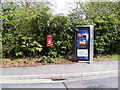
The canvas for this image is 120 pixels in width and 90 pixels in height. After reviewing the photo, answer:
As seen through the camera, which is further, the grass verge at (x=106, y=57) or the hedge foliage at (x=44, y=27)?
the grass verge at (x=106, y=57)

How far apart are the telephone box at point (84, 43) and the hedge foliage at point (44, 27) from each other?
38cm

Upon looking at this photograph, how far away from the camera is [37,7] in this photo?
730 cm

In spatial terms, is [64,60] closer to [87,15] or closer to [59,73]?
[59,73]

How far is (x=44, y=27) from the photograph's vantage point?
7016 mm

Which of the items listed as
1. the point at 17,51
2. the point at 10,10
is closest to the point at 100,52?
the point at 17,51

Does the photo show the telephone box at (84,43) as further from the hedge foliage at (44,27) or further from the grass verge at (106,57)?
the grass verge at (106,57)

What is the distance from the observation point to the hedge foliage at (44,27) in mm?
6797

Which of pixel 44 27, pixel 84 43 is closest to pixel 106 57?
pixel 84 43

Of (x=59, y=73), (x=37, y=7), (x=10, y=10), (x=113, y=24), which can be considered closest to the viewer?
(x=59, y=73)

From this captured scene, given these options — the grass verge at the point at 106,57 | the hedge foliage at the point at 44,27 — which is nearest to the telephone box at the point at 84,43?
the hedge foliage at the point at 44,27

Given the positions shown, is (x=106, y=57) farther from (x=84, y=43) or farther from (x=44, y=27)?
(x=44, y=27)

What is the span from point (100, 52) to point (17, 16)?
5.11 metres

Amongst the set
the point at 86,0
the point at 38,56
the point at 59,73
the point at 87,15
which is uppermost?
the point at 86,0

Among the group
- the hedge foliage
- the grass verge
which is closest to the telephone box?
the hedge foliage
